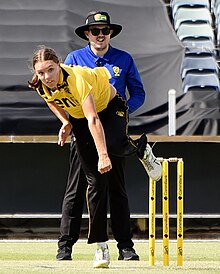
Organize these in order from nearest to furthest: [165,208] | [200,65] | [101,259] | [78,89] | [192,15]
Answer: [78,89], [101,259], [165,208], [200,65], [192,15]

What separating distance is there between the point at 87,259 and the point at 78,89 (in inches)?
87.9

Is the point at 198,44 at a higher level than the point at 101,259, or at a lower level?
higher

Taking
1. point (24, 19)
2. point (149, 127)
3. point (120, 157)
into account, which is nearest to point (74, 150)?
point (120, 157)

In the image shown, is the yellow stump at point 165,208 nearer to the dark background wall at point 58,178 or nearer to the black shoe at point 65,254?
the black shoe at point 65,254

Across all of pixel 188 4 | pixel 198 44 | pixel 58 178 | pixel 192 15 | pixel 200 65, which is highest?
pixel 188 4

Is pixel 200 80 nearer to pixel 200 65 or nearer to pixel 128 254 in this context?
pixel 200 65

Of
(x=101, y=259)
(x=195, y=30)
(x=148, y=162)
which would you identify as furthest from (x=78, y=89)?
(x=195, y=30)

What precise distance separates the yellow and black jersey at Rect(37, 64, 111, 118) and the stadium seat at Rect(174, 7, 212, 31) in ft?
30.5

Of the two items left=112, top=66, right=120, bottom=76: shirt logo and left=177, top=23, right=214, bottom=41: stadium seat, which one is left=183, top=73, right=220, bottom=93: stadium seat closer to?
left=177, top=23, right=214, bottom=41: stadium seat

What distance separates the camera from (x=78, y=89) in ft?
23.4

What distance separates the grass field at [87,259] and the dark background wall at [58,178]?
796mm

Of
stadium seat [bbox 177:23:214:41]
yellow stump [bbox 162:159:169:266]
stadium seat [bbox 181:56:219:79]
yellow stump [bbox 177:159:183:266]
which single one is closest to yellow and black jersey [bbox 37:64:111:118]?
yellow stump [bbox 162:159:169:266]

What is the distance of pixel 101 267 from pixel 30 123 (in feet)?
17.9

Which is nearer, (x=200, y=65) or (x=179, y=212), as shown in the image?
(x=179, y=212)
